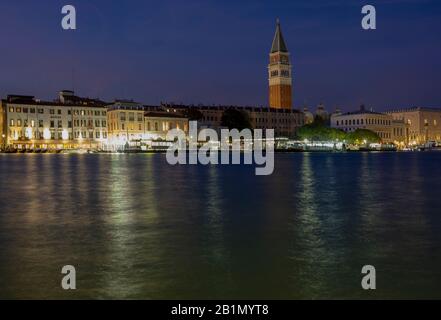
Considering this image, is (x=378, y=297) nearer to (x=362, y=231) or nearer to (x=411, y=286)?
(x=411, y=286)

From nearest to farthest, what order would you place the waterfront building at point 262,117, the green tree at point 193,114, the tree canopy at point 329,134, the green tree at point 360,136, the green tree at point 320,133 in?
the green tree at point 320,133 → the tree canopy at point 329,134 → the green tree at point 193,114 → the green tree at point 360,136 → the waterfront building at point 262,117

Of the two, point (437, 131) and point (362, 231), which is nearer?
point (362, 231)

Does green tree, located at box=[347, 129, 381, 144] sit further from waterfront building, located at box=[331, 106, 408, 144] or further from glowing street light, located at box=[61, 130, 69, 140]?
glowing street light, located at box=[61, 130, 69, 140]

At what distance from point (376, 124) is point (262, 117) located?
30.4m

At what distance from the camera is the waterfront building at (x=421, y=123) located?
14738 centimetres

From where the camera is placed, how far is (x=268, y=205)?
17.4 meters

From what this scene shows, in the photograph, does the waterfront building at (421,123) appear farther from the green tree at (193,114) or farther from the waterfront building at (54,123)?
the waterfront building at (54,123)

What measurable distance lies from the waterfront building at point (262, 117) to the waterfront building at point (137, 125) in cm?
1018

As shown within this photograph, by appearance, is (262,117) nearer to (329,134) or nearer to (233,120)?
(329,134)

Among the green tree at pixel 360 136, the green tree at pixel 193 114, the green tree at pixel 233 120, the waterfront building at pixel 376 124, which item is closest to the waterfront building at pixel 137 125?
the green tree at pixel 193 114

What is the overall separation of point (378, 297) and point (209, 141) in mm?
112356

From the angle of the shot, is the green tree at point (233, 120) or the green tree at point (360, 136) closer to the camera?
the green tree at point (233, 120)
